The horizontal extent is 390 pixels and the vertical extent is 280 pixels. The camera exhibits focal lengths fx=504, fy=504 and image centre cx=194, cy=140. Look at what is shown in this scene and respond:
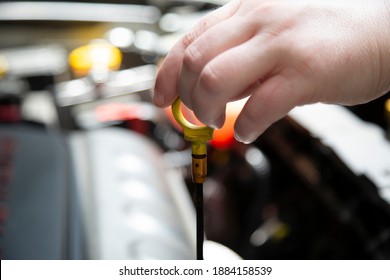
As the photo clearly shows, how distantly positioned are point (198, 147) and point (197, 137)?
0.02 metres

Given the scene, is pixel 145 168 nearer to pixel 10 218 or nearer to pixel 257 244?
pixel 10 218

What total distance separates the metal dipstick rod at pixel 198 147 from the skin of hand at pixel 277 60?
0.02 meters

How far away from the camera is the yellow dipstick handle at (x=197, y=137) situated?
494 millimetres

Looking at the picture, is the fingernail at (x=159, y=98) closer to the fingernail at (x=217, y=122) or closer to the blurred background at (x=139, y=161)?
the fingernail at (x=217, y=122)

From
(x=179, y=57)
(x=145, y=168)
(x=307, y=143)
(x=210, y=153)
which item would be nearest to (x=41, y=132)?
(x=145, y=168)

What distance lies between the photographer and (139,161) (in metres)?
1.12

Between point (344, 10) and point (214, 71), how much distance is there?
16 centimetres

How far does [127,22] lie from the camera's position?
5.79ft

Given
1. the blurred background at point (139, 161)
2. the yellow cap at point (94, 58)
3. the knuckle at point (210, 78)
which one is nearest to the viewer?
the knuckle at point (210, 78)

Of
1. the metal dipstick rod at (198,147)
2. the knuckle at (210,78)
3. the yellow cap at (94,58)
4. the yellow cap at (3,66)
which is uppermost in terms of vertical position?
the knuckle at (210,78)

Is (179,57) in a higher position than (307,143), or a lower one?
higher

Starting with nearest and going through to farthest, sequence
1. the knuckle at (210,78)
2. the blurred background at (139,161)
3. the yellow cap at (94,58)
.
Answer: the knuckle at (210,78) < the blurred background at (139,161) < the yellow cap at (94,58)

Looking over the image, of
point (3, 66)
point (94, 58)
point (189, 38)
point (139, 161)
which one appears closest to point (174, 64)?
point (189, 38)

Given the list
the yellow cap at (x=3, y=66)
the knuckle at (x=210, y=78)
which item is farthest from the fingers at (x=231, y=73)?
the yellow cap at (x=3, y=66)
